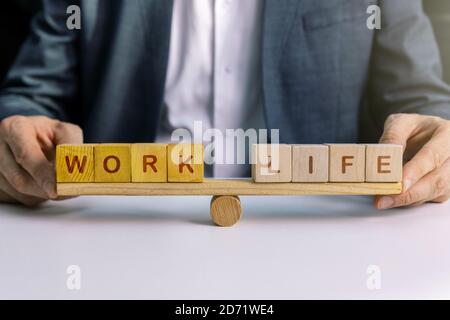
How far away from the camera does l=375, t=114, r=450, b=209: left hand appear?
65 cm

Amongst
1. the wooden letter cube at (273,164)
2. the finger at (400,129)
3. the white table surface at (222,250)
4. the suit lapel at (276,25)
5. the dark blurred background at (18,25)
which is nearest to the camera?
the white table surface at (222,250)

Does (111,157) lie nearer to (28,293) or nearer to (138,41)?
(28,293)

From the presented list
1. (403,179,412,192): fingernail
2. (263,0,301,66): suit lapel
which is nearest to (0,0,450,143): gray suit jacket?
(263,0,301,66): suit lapel

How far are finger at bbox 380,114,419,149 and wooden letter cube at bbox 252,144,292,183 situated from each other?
0.16m

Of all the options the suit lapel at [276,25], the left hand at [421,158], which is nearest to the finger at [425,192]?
the left hand at [421,158]

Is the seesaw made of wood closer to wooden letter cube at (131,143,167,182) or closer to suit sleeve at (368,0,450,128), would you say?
wooden letter cube at (131,143,167,182)

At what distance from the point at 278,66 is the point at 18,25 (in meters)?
0.53

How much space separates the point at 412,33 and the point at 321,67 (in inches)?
6.3

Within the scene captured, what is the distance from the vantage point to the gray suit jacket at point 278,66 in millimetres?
939

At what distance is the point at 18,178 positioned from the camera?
681 mm

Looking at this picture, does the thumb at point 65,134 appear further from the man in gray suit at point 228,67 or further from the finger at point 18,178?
the man in gray suit at point 228,67

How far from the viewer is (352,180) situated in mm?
597

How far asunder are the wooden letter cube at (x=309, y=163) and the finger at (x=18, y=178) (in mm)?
291
